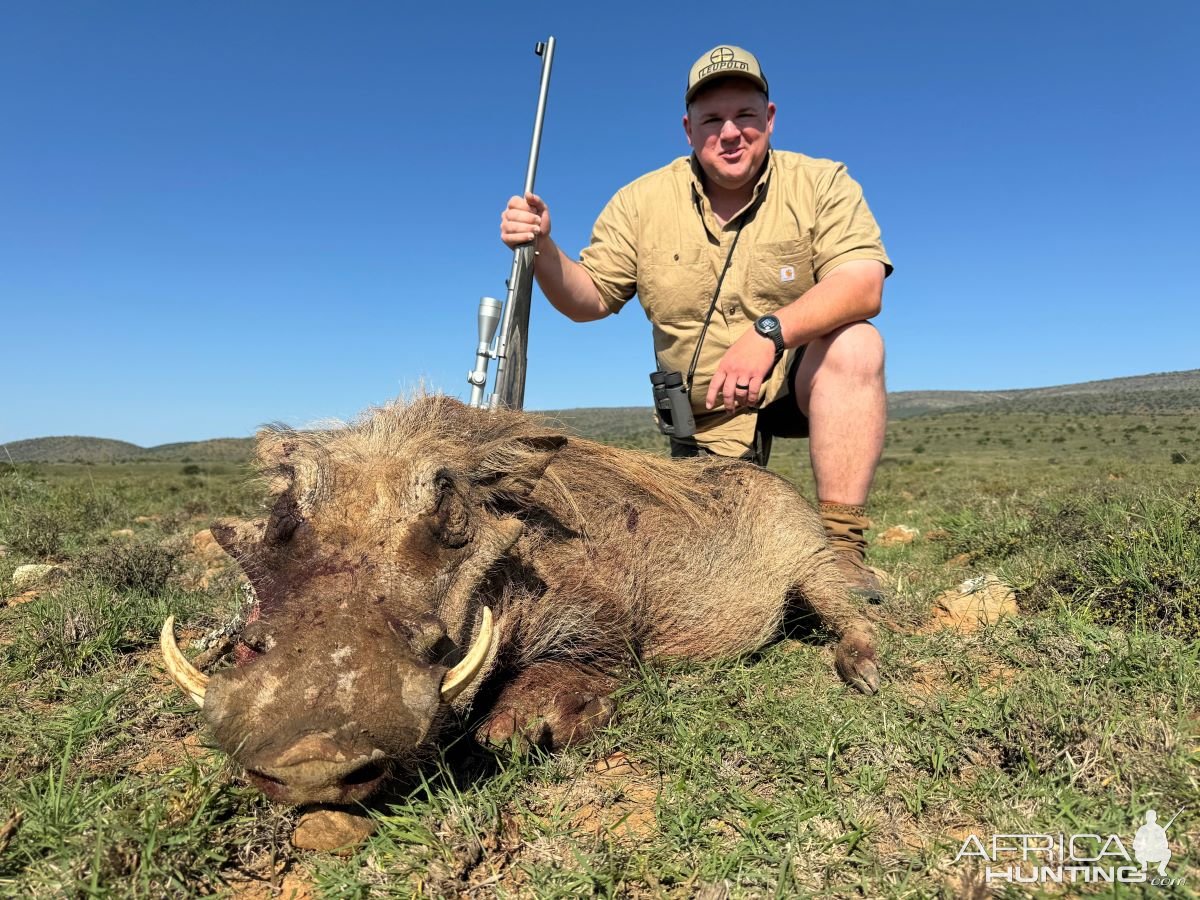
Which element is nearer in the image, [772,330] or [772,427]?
[772,330]

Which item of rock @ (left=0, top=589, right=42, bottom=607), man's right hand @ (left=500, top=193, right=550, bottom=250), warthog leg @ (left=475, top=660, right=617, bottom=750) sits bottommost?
warthog leg @ (left=475, top=660, right=617, bottom=750)

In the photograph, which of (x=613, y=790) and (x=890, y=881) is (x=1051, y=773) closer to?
(x=890, y=881)

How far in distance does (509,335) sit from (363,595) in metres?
2.13

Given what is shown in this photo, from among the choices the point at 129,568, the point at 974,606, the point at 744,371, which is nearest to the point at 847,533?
the point at 974,606

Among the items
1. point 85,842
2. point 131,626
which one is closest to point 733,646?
point 85,842

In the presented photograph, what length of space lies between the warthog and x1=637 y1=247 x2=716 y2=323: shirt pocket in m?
1.08

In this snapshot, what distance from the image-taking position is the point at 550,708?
7.29ft

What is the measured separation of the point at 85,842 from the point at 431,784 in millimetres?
725

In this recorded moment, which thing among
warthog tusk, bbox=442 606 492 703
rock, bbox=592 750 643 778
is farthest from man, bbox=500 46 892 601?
warthog tusk, bbox=442 606 492 703

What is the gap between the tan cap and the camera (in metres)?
3.66

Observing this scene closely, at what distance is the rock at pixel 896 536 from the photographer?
5.65 metres

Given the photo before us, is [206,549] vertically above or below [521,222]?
below

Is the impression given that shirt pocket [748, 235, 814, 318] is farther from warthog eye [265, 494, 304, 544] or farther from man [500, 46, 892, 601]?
warthog eye [265, 494, 304, 544]

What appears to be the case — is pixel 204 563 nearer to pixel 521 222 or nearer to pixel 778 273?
pixel 521 222
